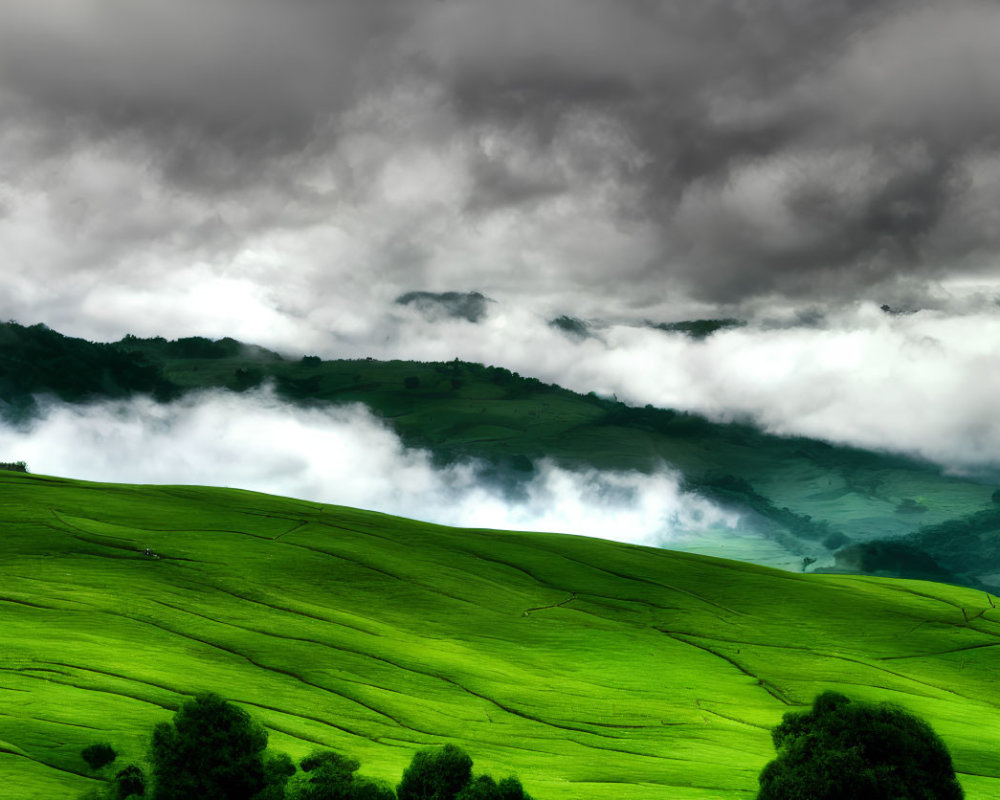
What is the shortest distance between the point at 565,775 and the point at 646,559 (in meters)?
104

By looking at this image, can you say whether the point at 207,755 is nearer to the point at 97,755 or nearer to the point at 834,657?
the point at 97,755

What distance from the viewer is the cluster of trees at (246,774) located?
41625 millimetres

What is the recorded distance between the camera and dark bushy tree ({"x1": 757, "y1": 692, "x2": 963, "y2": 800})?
41.6 metres

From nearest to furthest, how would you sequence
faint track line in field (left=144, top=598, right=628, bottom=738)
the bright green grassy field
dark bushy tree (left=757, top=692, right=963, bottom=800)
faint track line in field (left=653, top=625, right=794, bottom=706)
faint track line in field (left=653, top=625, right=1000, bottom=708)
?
dark bushy tree (left=757, top=692, right=963, bottom=800) → the bright green grassy field → faint track line in field (left=144, top=598, right=628, bottom=738) → faint track line in field (left=653, top=625, right=794, bottom=706) → faint track line in field (left=653, top=625, right=1000, bottom=708)

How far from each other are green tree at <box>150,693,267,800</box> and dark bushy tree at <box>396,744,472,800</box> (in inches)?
290

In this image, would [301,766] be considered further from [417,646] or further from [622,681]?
[622,681]

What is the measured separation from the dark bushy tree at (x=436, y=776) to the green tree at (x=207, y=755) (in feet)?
24.2

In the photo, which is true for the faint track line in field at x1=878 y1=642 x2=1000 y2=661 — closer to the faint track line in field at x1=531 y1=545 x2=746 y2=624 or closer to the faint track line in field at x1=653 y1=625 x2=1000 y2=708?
the faint track line in field at x1=653 y1=625 x2=1000 y2=708

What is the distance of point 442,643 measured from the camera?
95688 mm

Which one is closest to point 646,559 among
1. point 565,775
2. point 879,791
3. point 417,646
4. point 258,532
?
point 258,532

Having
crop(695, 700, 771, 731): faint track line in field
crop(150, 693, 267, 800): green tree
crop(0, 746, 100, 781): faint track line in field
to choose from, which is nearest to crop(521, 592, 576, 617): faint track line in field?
crop(695, 700, 771, 731): faint track line in field

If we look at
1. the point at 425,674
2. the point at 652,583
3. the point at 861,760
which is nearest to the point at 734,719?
the point at 425,674

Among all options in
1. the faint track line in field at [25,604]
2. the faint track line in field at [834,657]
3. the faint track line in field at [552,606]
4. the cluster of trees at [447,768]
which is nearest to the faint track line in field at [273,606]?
the faint track line in field at [25,604]

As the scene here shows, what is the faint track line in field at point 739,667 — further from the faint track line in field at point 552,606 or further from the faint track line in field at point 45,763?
the faint track line in field at point 45,763
